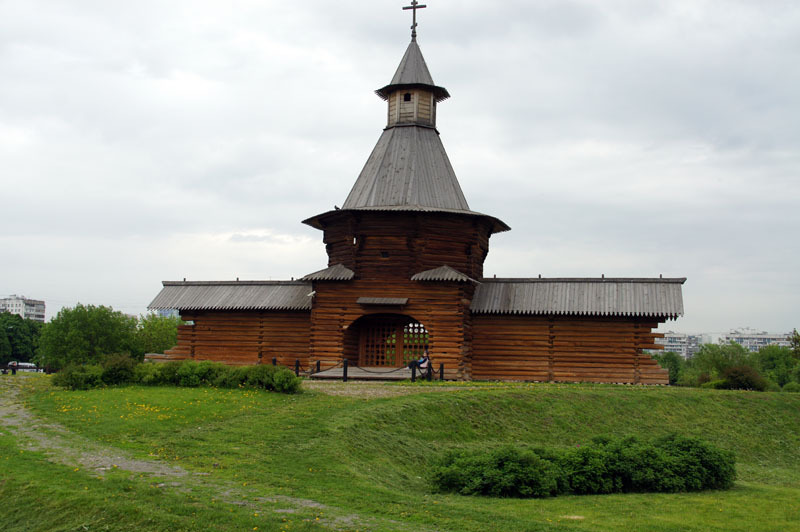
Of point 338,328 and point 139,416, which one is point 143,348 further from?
point 139,416

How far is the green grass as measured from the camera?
438 inches

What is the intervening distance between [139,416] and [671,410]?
1486 centimetres

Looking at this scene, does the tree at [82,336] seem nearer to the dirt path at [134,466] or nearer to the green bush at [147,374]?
the green bush at [147,374]

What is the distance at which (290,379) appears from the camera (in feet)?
69.2

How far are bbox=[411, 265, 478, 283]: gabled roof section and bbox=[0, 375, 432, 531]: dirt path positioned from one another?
1457 centimetres

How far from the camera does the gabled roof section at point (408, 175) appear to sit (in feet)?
103

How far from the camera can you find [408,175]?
31.9 meters

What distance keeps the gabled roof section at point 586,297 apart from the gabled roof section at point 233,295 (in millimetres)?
7694

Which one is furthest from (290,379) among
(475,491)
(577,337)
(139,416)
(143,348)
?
(143,348)

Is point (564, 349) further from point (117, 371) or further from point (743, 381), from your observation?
point (117, 371)

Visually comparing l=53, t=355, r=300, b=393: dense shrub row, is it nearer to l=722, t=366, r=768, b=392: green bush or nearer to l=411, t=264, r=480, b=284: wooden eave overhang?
l=411, t=264, r=480, b=284: wooden eave overhang

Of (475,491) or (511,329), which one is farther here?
(511,329)

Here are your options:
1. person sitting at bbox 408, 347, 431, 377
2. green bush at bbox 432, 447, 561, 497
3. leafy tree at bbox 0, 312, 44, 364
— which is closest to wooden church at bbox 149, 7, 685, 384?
person sitting at bbox 408, 347, 431, 377

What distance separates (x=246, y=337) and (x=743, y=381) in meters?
19.7
